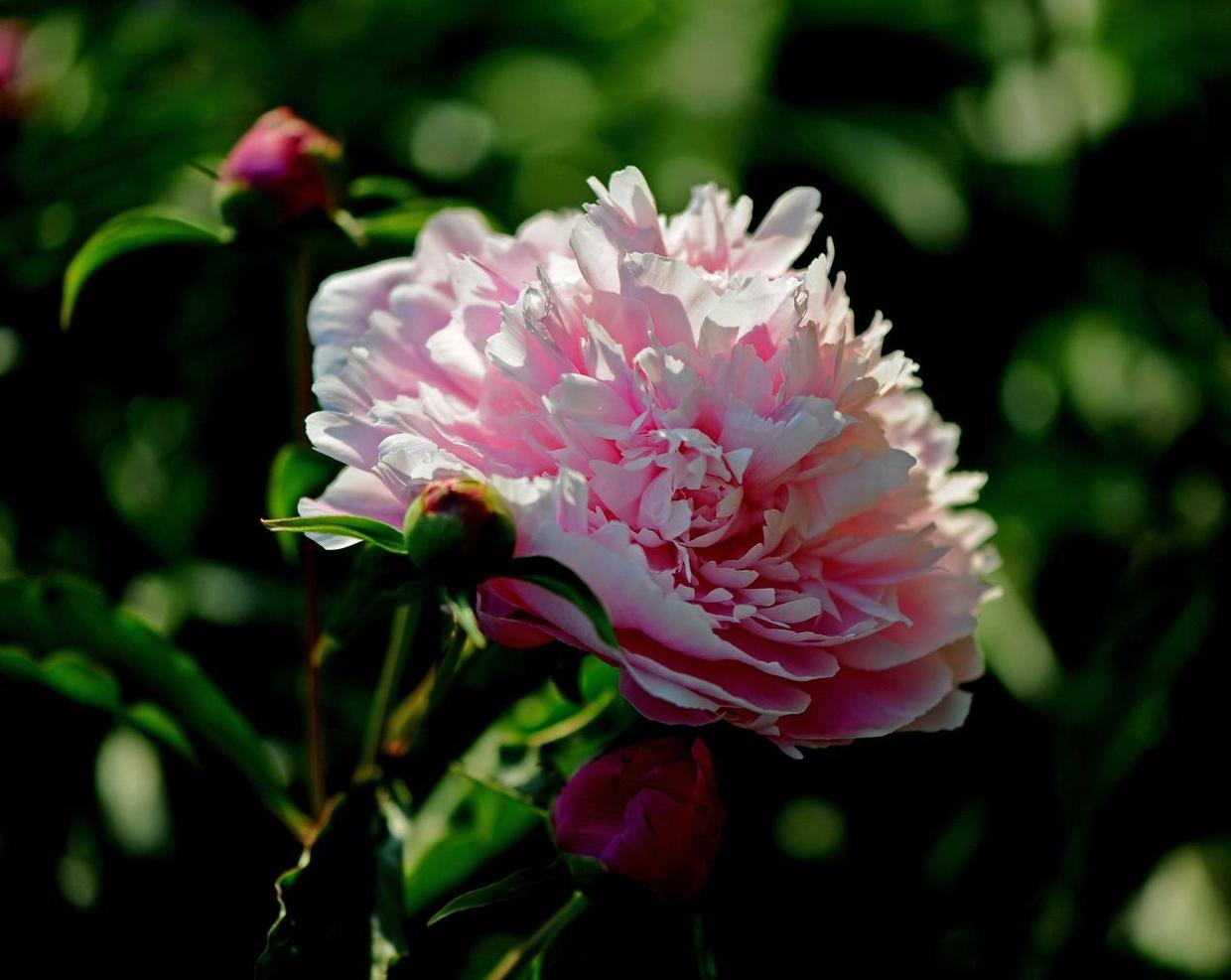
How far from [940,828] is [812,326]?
23.9 inches

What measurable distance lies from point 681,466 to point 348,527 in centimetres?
13

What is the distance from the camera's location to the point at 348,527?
1.41 ft

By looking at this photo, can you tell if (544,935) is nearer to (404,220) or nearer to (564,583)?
(564,583)

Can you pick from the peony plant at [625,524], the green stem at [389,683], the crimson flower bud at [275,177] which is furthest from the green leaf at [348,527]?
the crimson flower bud at [275,177]

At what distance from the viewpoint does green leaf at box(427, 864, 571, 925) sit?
46 centimetres

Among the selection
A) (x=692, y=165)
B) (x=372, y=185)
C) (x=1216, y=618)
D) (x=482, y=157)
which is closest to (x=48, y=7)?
(x=482, y=157)

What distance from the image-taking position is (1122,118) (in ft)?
4.17

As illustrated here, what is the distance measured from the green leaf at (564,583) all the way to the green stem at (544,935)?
0.14 meters

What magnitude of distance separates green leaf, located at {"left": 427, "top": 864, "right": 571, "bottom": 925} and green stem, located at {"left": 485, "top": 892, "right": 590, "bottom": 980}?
0.01 metres

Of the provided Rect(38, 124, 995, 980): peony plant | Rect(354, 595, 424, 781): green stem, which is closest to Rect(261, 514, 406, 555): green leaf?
Rect(38, 124, 995, 980): peony plant

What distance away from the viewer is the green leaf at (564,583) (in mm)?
392

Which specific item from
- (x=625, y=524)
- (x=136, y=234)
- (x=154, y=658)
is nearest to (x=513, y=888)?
(x=625, y=524)

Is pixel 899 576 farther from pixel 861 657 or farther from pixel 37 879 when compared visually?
pixel 37 879

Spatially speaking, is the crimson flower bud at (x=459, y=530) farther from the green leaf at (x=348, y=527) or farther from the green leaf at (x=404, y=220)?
the green leaf at (x=404, y=220)
